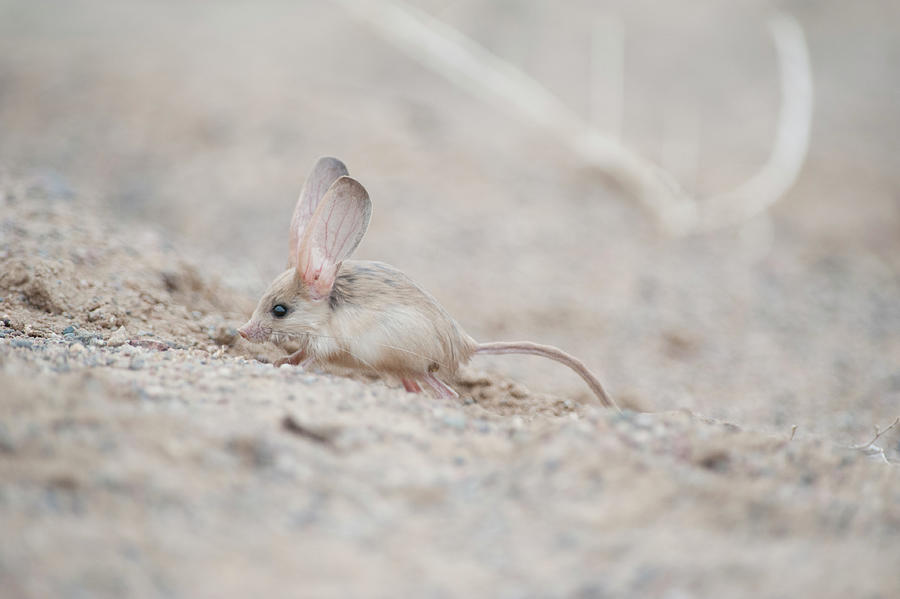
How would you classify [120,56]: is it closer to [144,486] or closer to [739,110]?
[739,110]

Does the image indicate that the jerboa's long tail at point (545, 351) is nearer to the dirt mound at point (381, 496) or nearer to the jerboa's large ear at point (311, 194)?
the dirt mound at point (381, 496)

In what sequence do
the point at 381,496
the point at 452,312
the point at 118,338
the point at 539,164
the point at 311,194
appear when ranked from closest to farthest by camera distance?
the point at 381,496 < the point at 118,338 < the point at 311,194 < the point at 452,312 < the point at 539,164

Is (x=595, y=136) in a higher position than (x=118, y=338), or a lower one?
higher

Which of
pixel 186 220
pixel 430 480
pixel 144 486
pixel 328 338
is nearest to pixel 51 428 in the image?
pixel 144 486

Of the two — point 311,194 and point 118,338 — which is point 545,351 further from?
point 118,338

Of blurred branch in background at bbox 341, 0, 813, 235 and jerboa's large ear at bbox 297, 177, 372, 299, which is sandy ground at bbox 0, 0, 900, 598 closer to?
blurred branch in background at bbox 341, 0, 813, 235

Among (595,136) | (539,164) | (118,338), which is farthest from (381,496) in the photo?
(595,136)
